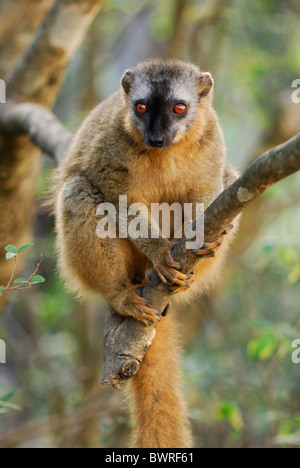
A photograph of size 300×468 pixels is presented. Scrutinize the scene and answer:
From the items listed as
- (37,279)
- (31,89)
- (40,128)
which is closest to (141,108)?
(40,128)

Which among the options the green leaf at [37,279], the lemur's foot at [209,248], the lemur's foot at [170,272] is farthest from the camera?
the lemur's foot at [170,272]

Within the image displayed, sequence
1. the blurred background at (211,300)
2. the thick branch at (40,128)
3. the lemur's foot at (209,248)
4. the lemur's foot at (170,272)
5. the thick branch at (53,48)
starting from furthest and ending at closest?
the blurred background at (211,300) → the thick branch at (53,48) → the thick branch at (40,128) → the lemur's foot at (170,272) → the lemur's foot at (209,248)

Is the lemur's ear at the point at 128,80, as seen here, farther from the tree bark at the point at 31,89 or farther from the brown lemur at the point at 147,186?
the tree bark at the point at 31,89

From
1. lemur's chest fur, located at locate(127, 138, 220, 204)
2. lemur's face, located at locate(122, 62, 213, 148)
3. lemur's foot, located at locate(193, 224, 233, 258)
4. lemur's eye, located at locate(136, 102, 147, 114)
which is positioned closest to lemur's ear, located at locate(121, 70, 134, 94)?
lemur's face, located at locate(122, 62, 213, 148)

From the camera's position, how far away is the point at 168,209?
12.7 ft

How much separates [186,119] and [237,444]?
11.5 ft

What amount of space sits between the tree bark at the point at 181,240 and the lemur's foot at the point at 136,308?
0.05 meters

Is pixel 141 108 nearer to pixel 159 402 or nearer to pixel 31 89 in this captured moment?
pixel 159 402

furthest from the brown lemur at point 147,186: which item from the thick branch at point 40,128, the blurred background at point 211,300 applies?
the blurred background at point 211,300

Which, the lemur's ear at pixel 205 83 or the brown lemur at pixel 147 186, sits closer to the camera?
the brown lemur at pixel 147 186

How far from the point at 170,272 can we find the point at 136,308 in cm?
35

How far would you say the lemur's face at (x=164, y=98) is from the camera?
3514 mm

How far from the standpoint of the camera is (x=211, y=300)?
6680 millimetres

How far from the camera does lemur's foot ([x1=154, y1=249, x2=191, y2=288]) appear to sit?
3289 millimetres
